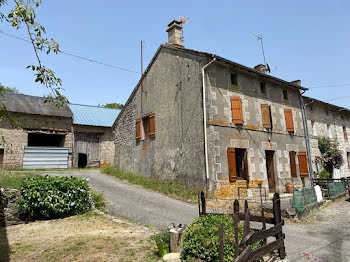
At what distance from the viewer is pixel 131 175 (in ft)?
49.5

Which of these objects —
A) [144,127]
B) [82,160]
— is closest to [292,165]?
[144,127]

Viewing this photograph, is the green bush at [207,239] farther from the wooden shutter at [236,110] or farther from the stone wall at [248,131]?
the wooden shutter at [236,110]

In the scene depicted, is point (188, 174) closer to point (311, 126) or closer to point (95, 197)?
point (95, 197)

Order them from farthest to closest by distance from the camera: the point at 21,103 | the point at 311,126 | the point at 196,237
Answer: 1. the point at 21,103
2. the point at 311,126
3. the point at 196,237

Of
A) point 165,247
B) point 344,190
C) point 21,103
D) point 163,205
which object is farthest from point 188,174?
point 21,103

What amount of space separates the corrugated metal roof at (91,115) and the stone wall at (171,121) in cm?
637

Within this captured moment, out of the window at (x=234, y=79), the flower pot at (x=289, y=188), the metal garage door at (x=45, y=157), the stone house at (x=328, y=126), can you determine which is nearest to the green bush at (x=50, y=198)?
the window at (x=234, y=79)

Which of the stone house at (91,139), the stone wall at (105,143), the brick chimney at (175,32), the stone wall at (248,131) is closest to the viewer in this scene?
the stone wall at (248,131)

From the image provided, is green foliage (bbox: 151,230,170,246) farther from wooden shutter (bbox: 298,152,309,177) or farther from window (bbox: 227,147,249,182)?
wooden shutter (bbox: 298,152,309,177)

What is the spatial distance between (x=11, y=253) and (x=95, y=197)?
170 inches

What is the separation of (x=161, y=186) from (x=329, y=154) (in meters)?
13.0

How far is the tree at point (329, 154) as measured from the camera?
59.1ft

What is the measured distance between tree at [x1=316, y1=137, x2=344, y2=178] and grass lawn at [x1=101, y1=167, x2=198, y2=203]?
11.5 metres

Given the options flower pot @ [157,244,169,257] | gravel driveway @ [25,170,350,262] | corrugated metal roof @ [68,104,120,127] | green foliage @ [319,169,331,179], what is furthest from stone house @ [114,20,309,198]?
corrugated metal roof @ [68,104,120,127]
